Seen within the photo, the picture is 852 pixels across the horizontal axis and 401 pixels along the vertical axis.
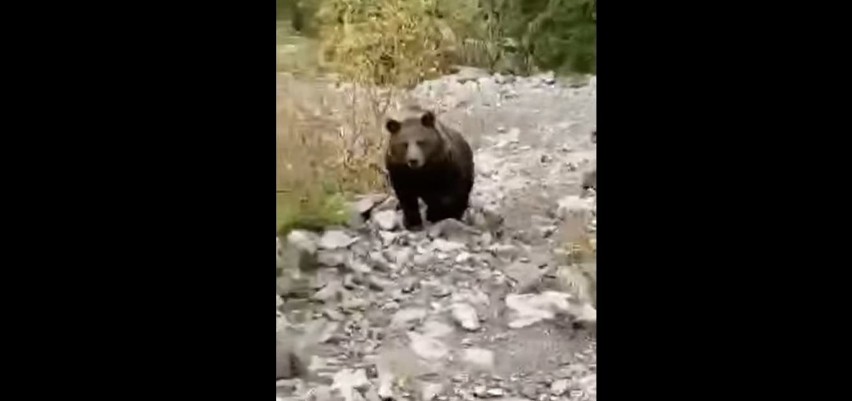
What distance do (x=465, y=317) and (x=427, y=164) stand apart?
247mm

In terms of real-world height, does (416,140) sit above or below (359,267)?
above

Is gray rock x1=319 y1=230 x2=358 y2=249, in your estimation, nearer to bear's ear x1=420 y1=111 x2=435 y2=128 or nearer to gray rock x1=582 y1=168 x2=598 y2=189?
bear's ear x1=420 y1=111 x2=435 y2=128

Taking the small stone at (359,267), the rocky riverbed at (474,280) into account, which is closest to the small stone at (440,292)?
the rocky riverbed at (474,280)

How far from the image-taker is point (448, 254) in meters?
1.78

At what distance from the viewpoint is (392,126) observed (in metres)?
1.77

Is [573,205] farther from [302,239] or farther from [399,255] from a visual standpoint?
[302,239]

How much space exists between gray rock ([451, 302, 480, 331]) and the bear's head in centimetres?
23

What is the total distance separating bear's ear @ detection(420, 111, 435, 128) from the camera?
177cm

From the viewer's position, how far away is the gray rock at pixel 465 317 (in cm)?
175

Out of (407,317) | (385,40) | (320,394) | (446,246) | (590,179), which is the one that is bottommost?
(320,394)

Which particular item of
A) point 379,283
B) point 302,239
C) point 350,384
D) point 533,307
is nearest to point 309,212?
point 302,239

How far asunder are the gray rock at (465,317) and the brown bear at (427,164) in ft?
0.49
